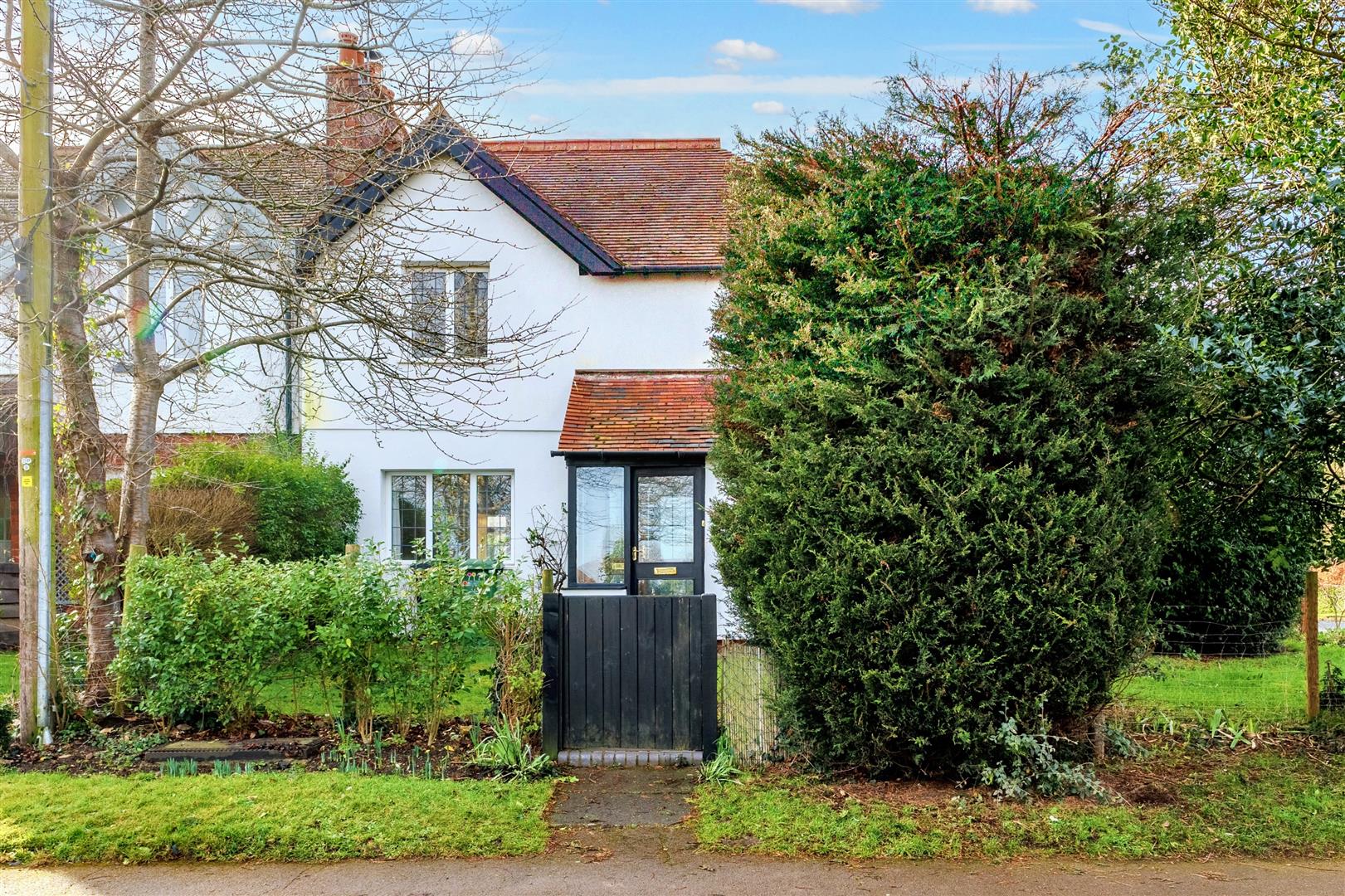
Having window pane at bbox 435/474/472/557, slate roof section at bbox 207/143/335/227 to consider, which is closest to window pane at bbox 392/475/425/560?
window pane at bbox 435/474/472/557

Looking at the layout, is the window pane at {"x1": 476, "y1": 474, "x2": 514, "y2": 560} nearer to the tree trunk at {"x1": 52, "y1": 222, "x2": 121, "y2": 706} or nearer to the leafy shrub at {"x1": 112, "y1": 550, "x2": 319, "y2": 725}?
the tree trunk at {"x1": 52, "y1": 222, "x2": 121, "y2": 706}

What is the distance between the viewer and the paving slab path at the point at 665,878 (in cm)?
512

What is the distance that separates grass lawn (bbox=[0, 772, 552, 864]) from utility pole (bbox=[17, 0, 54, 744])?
1.31 m

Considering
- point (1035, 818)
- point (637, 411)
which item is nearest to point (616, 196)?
point (637, 411)

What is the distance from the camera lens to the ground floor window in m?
14.8

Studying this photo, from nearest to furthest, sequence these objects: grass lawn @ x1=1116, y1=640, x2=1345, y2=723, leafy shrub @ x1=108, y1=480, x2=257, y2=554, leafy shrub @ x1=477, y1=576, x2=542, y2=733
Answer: leafy shrub @ x1=477, y1=576, x2=542, y2=733 → grass lawn @ x1=1116, y1=640, x2=1345, y2=723 → leafy shrub @ x1=108, y1=480, x2=257, y2=554

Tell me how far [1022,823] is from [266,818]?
4.35m

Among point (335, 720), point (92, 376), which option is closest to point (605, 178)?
point (92, 376)

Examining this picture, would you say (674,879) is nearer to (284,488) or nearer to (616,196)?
(284,488)

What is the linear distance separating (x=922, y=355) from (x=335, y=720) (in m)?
5.37

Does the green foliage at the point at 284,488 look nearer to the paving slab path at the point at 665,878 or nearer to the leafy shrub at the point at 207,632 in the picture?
the leafy shrub at the point at 207,632

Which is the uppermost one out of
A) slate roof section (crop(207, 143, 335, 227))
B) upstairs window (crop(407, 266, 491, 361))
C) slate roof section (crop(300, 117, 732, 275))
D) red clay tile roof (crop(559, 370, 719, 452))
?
slate roof section (crop(300, 117, 732, 275))

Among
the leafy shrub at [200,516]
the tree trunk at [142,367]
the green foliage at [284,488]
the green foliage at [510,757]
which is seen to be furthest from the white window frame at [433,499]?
the green foliage at [510,757]

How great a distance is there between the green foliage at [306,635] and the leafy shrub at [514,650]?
0.47 ft
